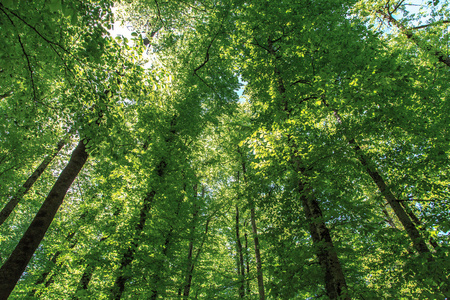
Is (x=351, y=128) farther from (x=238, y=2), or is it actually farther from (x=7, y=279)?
(x=7, y=279)

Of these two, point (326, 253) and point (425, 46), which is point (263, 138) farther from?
point (425, 46)

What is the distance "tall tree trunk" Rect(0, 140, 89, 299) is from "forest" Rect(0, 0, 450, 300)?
2 cm

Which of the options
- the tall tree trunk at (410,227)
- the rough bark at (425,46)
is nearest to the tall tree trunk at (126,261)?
the tall tree trunk at (410,227)

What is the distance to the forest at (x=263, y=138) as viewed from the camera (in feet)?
12.2

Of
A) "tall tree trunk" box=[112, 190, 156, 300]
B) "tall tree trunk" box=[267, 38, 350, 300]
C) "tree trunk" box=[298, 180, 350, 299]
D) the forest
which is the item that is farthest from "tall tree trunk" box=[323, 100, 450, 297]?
"tall tree trunk" box=[112, 190, 156, 300]

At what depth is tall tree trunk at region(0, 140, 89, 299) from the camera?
3.42 m

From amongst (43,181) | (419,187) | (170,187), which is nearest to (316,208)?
(419,187)

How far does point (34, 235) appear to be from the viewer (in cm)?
379

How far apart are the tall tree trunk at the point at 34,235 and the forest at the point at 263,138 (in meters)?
0.02

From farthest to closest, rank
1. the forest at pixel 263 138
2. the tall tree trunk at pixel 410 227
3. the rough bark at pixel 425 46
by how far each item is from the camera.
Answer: the rough bark at pixel 425 46 < the forest at pixel 263 138 < the tall tree trunk at pixel 410 227

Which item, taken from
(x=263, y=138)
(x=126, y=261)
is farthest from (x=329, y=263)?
(x=126, y=261)

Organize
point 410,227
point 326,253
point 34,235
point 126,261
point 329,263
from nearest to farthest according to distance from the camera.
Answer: point 34,235 < point 329,263 < point 326,253 < point 410,227 < point 126,261

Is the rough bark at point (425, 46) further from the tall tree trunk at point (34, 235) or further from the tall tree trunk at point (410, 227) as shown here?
the tall tree trunk at point (34, 235)

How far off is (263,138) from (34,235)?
6.33 meters
